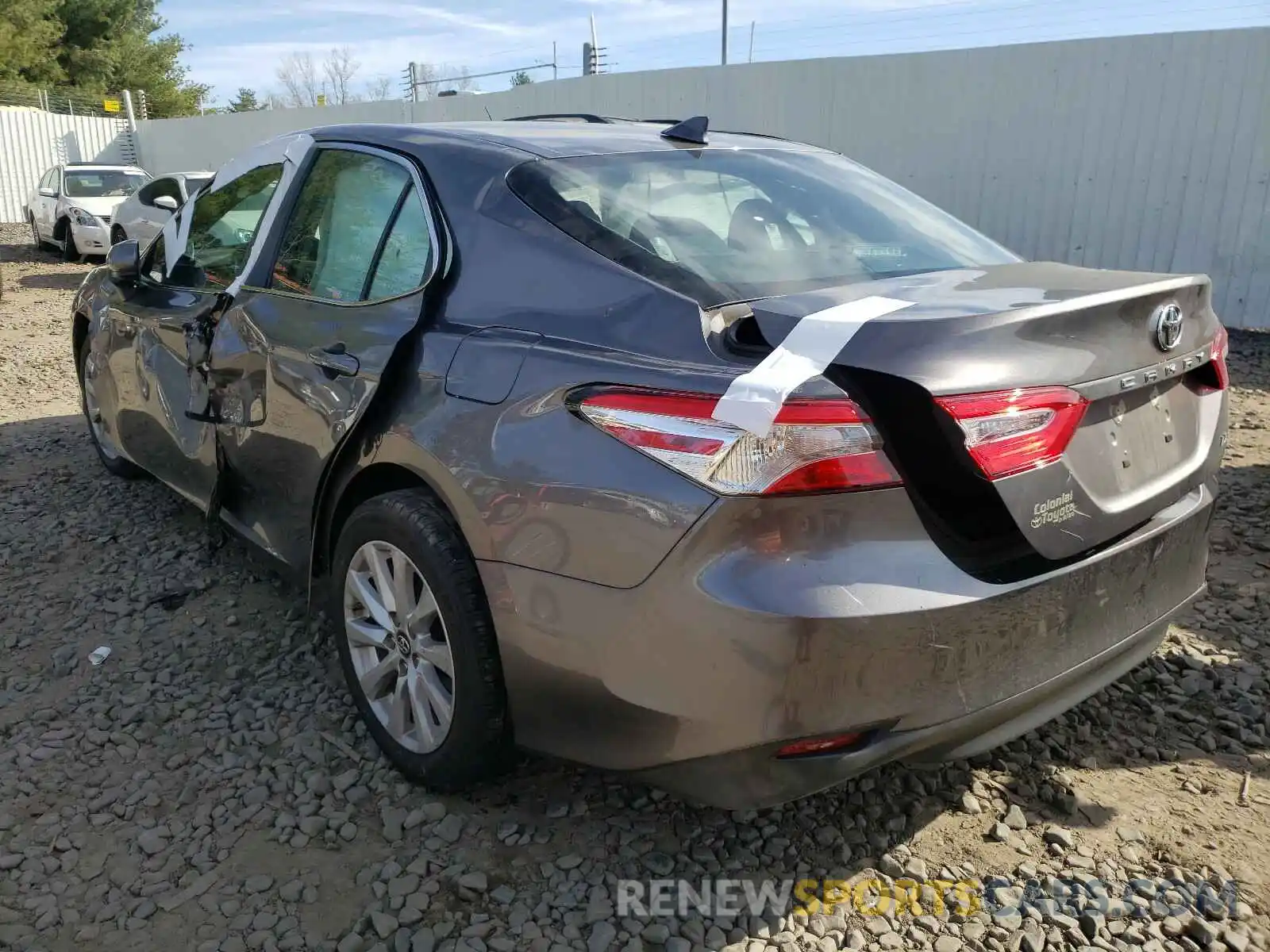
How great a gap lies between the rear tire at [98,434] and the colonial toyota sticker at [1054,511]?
14.3 feet

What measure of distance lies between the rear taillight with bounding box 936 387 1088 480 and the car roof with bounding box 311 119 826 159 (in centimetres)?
136

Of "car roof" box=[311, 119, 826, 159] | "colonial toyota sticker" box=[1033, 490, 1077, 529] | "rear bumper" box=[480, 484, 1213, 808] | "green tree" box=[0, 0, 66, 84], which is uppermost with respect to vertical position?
"green tree" box=[0, 0, 66, 84]

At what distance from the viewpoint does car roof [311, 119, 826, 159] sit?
2.77 meters

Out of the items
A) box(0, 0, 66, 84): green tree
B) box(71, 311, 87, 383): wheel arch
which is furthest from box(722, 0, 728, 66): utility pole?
box(0, 0, 66, 84): green tree

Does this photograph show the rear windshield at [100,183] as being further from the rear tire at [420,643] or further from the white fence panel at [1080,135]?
the rear tire at [420,643]

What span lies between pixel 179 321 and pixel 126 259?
680 mm

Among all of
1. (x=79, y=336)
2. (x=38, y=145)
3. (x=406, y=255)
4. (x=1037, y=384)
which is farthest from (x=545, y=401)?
(x=38, y=145)

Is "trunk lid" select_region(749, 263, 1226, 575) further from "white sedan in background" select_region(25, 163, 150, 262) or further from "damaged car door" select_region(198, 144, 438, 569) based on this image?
"white sedan in background" select_region(25, 163, 150, 262)

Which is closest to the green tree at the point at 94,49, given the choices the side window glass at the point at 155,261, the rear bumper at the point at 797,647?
the side window glass at the point at 155,261

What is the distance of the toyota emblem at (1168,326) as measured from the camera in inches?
85.4

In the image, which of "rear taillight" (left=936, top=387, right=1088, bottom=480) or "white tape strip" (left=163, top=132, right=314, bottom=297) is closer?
"rear taillight" (left=936, top=387, right=1088, bottom=480)

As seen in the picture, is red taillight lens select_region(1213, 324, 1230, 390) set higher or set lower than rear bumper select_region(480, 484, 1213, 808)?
higher

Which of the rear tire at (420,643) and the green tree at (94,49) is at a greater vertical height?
the green tree at (94,49)

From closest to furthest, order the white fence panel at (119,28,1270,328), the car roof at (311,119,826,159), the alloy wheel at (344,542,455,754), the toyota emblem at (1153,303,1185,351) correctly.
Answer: the toyota emblem at (1153,303,1185,351), the alloy wheel at (344,542,455,754), the car roof at (311,119,826,159), the white fence panel at (119,28,1270,328)
